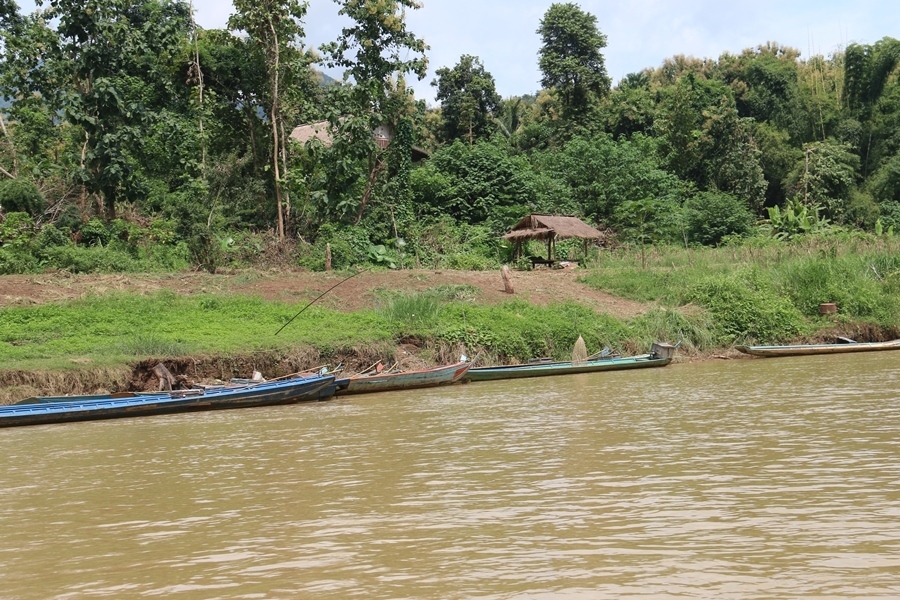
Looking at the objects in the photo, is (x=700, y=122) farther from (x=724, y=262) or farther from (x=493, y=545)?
(x=493, y=545)

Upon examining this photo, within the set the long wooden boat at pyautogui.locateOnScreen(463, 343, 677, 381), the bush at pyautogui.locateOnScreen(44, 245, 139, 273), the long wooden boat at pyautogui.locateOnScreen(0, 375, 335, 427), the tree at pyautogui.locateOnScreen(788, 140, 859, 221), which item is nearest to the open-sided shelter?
the long wooden boat at pyautogui.locateOnScreen(463, 343, 677, 381)

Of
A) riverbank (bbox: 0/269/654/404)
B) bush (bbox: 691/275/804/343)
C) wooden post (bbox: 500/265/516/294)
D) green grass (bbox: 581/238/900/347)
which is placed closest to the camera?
riverbank (bbox: 0/269/654/404)

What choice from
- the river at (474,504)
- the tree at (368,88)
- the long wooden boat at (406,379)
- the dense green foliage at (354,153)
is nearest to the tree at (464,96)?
Result: the dense green foliage at (354,153)

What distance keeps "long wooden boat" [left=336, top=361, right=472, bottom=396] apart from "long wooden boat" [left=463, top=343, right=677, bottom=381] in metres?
0.43

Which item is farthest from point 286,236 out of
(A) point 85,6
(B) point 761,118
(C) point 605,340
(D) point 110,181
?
(B) point 761,118

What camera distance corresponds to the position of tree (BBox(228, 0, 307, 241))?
24.6 m

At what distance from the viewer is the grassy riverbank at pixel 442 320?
47.4 ft

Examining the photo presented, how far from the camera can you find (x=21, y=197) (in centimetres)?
2230

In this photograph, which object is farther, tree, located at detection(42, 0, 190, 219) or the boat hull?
tree, located at detection(42, 0, 190, 219)

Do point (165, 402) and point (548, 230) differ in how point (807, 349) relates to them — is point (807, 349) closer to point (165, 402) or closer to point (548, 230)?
point (548, 230)

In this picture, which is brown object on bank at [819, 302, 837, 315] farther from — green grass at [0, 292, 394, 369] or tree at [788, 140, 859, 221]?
tree at [788, 140, 859, 221]

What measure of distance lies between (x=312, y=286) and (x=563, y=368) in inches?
245

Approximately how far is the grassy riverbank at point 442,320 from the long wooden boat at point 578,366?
1050mm

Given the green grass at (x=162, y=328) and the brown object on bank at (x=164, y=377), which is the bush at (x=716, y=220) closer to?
the green grass at (x=162, y=328)
